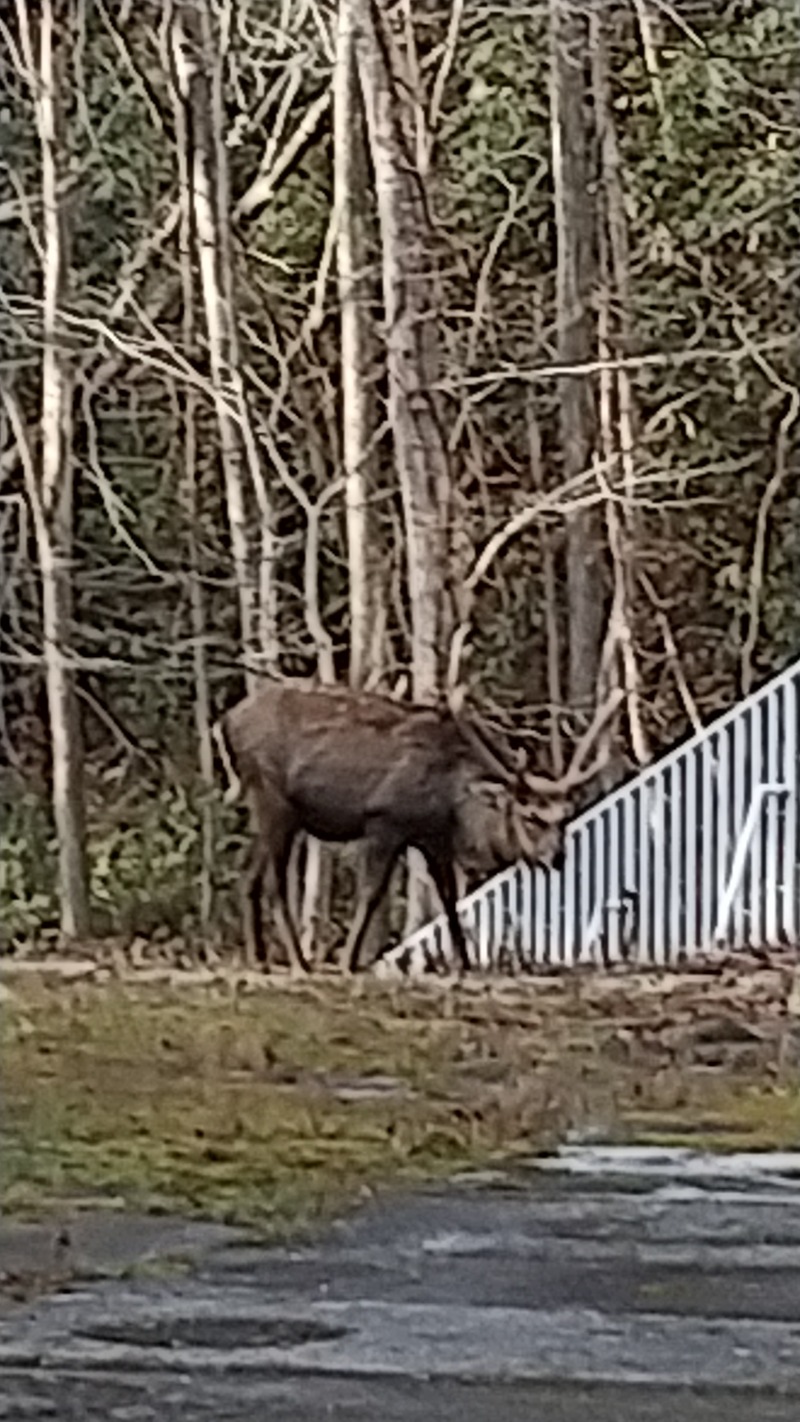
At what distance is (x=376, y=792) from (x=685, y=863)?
0.62 feet

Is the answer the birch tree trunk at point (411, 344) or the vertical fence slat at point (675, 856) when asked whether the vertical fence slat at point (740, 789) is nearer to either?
the vertical fence slat at point (675, 856)

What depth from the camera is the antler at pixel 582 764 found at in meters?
1.95

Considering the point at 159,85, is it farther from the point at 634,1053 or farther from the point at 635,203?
the point at 634,1053

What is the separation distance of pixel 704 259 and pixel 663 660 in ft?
0.78

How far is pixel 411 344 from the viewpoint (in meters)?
1.98

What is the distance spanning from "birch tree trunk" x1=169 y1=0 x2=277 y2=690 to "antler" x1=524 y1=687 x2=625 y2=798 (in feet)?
0.58

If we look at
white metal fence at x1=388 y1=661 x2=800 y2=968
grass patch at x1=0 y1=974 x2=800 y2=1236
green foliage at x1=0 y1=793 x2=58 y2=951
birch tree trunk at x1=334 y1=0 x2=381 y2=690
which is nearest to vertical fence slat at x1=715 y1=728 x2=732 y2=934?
white metal fence at x1=388 y1=661 x2=800 y2=968

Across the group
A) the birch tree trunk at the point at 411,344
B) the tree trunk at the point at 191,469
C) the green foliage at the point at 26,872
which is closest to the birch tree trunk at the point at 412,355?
the birch tree trunk at the point at 411,344

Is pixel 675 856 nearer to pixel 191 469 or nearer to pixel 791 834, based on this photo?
pixel 791 834

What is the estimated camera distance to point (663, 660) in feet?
6.42

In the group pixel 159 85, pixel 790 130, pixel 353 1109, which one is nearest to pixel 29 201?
pixel 159 85

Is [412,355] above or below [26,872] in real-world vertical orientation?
above

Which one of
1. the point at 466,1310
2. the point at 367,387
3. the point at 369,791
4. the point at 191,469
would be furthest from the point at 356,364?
the point at 466,1310

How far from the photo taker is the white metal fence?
6.41ft
